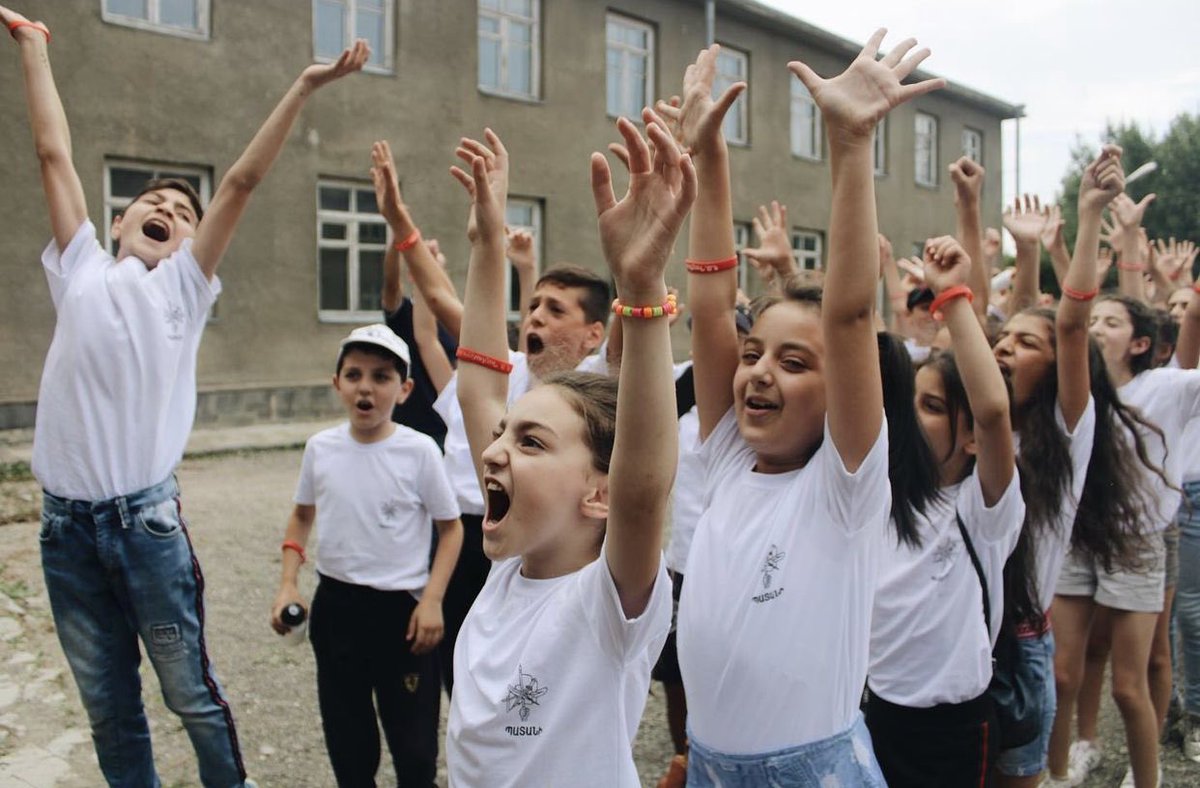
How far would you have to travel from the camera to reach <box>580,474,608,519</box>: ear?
1840 mm

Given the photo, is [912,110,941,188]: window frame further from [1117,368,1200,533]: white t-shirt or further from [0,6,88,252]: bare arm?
[0,6,88,252]: bare arm

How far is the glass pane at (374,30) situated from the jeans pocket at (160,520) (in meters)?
12.0

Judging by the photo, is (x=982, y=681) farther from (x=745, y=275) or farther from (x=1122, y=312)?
(x=745, y=275)

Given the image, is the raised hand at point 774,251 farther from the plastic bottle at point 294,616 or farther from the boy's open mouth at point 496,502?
the boy's open mouth at point 496,502

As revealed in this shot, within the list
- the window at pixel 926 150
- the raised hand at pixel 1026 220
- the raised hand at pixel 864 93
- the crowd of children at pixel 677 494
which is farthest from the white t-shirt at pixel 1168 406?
the window at pixel 926 150

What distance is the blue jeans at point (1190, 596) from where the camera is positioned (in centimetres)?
414

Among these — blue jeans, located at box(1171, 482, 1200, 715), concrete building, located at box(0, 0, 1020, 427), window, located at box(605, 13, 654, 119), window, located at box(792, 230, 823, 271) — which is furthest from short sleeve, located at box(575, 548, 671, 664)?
window, located at box(792, 230, 823, 271)

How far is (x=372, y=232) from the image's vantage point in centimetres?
1415

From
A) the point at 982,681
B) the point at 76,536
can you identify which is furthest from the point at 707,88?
the point at 76,536

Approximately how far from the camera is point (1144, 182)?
30.8m

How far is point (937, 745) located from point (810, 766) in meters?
0.69

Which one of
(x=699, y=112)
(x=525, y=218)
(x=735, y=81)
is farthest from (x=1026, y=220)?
(x=735, y=81)

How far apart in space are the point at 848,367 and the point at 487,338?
0.84 metres

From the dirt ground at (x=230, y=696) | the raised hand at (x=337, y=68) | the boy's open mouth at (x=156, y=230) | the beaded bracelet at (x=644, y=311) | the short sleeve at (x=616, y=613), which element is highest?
the raised hand at (x=337, y=68)
